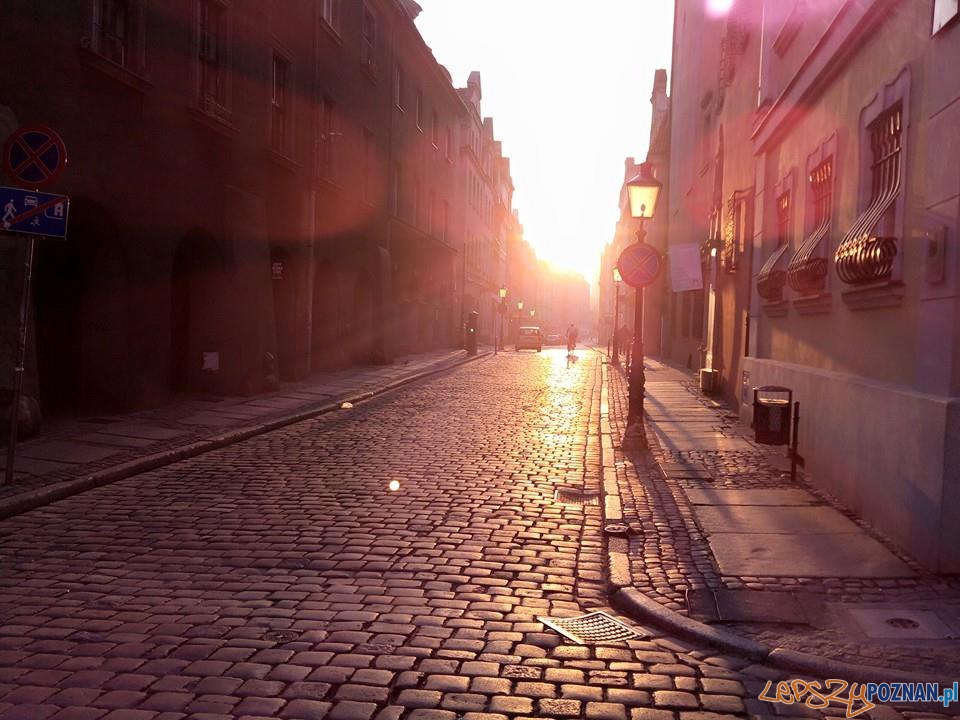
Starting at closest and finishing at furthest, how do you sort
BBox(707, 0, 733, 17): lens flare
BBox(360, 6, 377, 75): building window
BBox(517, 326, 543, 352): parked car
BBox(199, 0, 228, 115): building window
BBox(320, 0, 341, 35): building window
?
BBox(199, 0, 228, 115): building window, BBox(707, 0, 733, 17): lens flare, BBox(320, 0, 341, 35): building window, BBox(360, 6, 377, 75): building window, BBox(517, 326, 543, 352): parked car

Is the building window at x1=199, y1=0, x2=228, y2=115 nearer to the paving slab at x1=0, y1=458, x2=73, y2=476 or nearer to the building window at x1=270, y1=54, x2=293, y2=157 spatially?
the building window at x1=270, y1=54, x2=293, y2=157

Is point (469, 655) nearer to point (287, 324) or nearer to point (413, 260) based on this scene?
point (287, 324)

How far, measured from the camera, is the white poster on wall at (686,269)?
19391 mm

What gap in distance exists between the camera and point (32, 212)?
7441mm

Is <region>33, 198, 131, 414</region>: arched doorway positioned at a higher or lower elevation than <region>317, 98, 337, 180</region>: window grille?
lower

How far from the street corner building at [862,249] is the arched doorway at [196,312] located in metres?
9.15

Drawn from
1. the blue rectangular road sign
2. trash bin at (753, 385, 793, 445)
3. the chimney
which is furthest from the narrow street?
the chimney

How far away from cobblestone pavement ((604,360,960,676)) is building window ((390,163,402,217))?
18.5 m

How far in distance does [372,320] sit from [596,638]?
2102 cm

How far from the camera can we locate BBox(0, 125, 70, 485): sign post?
7.34 metres

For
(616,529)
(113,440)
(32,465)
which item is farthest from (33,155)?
(616,529)

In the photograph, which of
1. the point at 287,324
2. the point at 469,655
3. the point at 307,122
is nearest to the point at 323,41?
the point at 307,122

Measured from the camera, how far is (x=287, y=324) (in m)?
18.2

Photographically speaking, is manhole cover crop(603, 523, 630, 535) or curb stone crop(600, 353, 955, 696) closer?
curb stone crop(600, 353, 955, 696)
